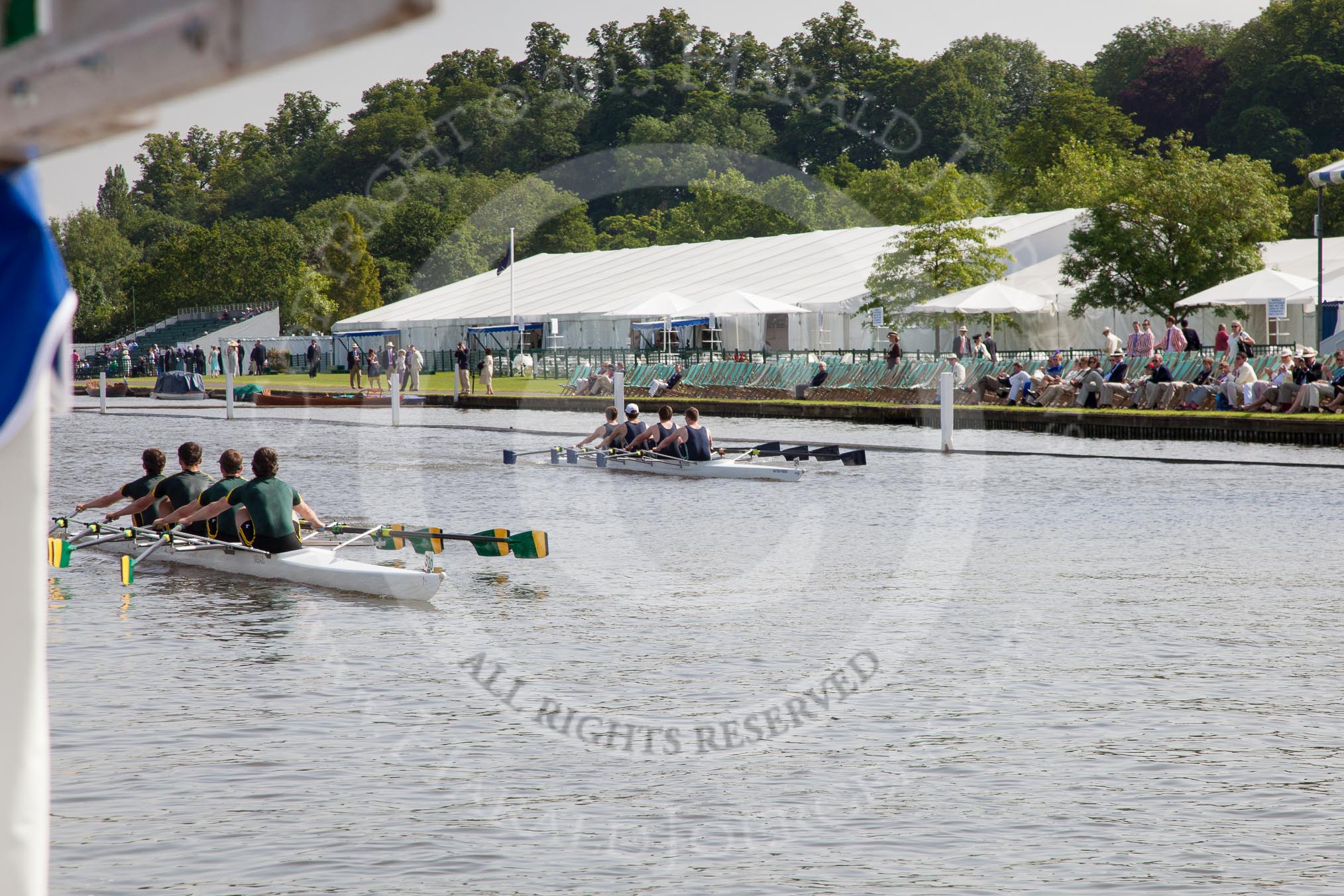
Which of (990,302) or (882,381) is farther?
(990,302)

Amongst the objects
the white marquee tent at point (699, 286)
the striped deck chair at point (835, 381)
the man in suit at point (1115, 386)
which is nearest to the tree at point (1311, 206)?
the white marquee tent at point (699, 286)

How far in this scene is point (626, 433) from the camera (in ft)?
84.8

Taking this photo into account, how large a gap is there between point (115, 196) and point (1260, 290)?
484 feet

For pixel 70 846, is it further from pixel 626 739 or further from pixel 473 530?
pixel 473 530

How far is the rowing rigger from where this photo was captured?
44.5 ft

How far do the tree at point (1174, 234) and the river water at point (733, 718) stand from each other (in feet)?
84.6

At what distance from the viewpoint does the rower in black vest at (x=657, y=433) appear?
24766mm

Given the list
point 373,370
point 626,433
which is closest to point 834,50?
point 373,370

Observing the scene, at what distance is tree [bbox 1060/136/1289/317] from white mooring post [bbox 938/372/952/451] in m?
17.1

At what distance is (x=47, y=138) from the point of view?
8.68 ft

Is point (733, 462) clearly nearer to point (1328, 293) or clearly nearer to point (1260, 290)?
point (1328, 293)

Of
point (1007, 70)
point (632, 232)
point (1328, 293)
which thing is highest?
point (1007, 70)

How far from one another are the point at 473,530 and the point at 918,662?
887 cm

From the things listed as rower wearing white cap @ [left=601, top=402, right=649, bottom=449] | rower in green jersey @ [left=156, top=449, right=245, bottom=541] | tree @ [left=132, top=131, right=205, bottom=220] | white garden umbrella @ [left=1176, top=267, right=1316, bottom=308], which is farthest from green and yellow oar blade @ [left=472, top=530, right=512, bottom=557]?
tree @ [left=132, top=131, right=205, bottom=220]
